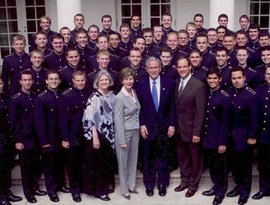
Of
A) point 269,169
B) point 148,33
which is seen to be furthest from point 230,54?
point 269,169

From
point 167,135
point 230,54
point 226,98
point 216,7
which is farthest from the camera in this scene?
point 216,7

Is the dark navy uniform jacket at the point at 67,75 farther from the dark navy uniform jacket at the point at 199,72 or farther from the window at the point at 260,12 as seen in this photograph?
the window at the point at 260,12

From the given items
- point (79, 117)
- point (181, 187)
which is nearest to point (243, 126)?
point (181, 187)

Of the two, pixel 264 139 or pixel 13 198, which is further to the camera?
pixel 13 198

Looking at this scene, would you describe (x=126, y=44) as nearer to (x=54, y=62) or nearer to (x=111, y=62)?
(x=111, y=62)

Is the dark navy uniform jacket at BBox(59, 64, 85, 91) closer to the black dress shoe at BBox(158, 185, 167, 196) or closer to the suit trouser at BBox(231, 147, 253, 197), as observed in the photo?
the black dress shoe at BBox(158, 185, 167, 196)

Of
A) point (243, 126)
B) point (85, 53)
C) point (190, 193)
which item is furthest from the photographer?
point (85, 53)

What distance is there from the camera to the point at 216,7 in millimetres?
10008

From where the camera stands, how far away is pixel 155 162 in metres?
6.64

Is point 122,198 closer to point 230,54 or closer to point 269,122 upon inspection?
point 269,122

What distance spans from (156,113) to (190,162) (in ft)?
3.07

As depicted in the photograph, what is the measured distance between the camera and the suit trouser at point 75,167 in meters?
6.44

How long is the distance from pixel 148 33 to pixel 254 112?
257 cm

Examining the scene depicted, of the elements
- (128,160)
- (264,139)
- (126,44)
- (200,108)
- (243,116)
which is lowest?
(128,160)
